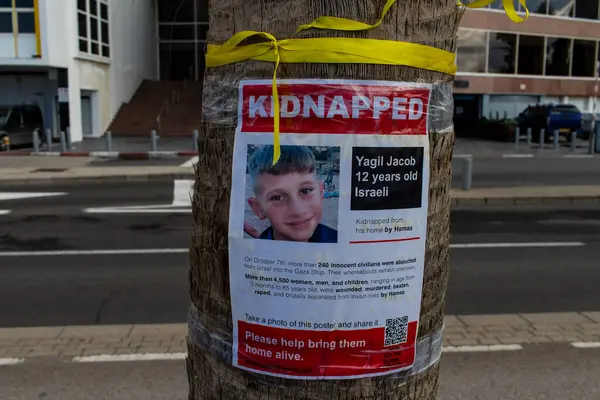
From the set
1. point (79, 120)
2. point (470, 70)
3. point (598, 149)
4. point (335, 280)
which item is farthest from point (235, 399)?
point (470, 70)

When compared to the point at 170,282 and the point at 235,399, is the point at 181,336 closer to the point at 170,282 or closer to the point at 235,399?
the point at 170,282

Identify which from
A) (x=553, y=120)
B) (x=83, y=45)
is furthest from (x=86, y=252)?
(x=553, y=120)

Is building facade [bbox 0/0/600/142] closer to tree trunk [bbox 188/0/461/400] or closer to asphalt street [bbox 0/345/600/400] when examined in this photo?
asphalt street [bbox 0/345/600/400]

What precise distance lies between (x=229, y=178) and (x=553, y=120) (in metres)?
30.7

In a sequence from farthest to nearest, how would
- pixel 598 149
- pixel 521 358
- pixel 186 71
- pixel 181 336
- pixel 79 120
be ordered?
pixel 186 71 < pixel 79 120 < pixel 598 149 < pixel 181 336 < pixel 521 358

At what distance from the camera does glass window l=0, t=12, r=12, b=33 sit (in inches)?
1014

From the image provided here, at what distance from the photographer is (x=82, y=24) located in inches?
1131

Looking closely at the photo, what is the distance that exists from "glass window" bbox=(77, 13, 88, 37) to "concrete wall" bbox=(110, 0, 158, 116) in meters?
1.84

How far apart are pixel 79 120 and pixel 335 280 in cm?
2937

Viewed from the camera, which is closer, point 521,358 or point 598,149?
point 521,358

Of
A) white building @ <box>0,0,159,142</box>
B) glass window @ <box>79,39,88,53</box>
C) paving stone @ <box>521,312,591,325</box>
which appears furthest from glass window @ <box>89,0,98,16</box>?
paving stone @ <box>521,312,591,325</box>

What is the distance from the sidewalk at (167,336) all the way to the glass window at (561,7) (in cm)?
3734

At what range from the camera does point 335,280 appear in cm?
167

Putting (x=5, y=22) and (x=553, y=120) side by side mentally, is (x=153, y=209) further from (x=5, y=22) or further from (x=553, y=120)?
(x=553, y=120)
